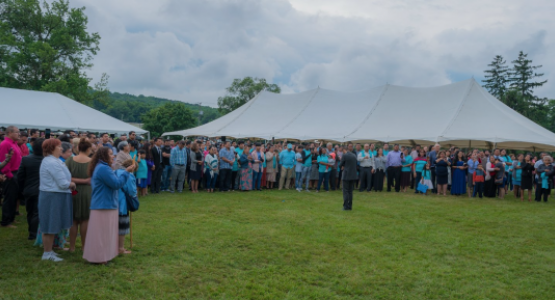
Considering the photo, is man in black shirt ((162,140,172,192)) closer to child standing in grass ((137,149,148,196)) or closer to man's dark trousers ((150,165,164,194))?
man's dark trousers ((150,165,164,194))

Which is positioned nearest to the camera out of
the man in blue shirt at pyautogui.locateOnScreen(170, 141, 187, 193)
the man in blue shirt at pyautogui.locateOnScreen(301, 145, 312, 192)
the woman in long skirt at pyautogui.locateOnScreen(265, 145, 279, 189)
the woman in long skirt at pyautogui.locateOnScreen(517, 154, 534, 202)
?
the man in blue shirt at pyautogui.locateOnScreen(170, 141, 187, 193)

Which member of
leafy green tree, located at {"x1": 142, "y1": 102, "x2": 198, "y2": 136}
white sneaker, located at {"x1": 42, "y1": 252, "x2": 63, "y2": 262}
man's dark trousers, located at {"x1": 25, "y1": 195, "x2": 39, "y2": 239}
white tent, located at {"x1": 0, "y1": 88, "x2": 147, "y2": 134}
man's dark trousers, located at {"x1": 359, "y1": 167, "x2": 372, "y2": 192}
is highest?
leafy green tree, located at {"x1": 142, "y1": 102, "x2": 198, "y2": 136}

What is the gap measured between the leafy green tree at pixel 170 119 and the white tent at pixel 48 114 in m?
41.3

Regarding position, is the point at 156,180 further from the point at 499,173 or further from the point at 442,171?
the point at 499,173

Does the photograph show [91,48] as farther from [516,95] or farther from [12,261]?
[516,95]

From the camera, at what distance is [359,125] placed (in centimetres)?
1862

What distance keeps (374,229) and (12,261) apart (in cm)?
594

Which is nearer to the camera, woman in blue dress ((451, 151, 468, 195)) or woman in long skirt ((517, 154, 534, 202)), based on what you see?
woman in long skirt ((517, 154, 534, 202))

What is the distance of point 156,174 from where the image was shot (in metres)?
11.4

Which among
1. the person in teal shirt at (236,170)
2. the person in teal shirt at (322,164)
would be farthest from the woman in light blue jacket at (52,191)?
the person in teal shirt at (322,164)

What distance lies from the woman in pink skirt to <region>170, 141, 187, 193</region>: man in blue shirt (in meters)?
6.86

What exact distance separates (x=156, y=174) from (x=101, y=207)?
6.90m

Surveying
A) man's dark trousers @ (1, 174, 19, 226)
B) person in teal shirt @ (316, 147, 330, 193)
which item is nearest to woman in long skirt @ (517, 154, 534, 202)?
person in teal shirt @ (316, 147, 330, 193)

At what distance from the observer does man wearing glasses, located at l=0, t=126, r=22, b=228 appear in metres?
6.43
